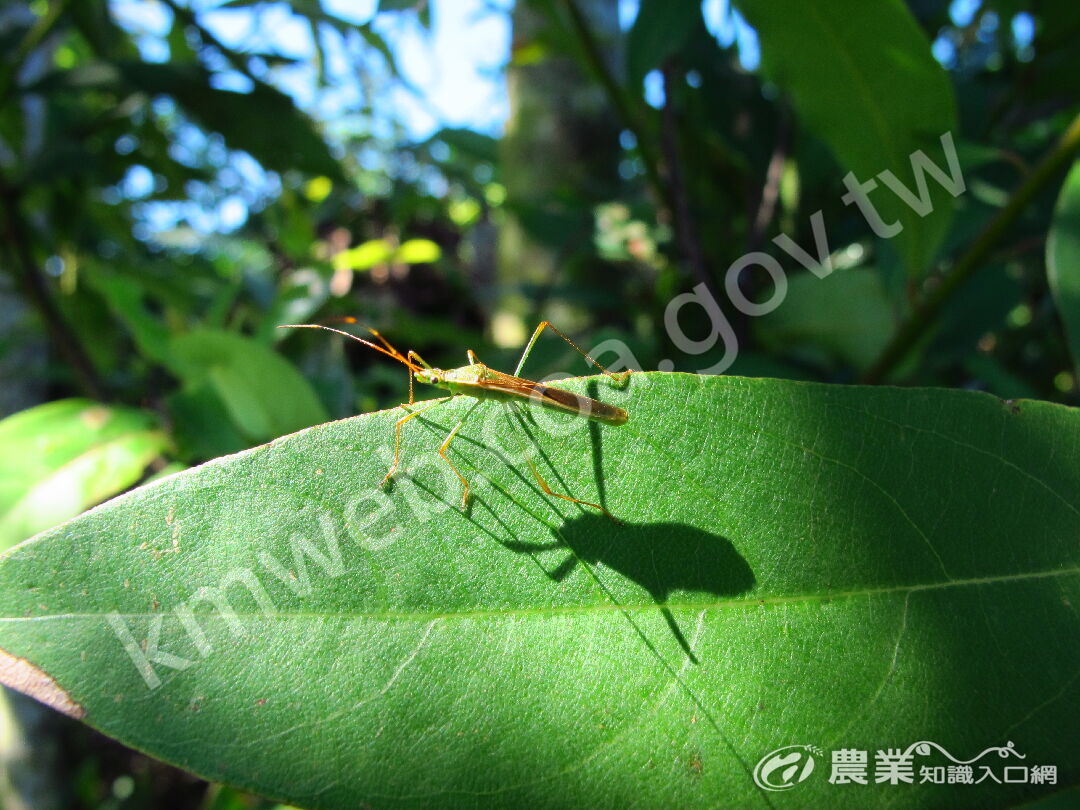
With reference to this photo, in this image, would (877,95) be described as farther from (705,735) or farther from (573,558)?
(705,735)

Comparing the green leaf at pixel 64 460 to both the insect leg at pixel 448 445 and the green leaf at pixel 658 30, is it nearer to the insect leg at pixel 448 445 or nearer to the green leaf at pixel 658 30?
the insect leg at pixel 448 445

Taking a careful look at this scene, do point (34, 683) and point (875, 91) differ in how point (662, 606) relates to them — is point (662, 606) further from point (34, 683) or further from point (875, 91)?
point (875, 91)

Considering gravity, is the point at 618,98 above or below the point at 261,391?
above

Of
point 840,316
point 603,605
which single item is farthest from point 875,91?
point 603,605

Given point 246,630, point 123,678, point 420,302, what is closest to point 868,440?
point 246,630

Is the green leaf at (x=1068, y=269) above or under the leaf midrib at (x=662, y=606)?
above

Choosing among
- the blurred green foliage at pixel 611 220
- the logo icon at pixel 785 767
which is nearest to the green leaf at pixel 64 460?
the blurred green foliage at pixel 611 220

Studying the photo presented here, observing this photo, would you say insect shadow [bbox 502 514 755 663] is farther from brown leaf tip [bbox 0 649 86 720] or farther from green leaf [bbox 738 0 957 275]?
green leaf [bbox 738 0 957 275]
